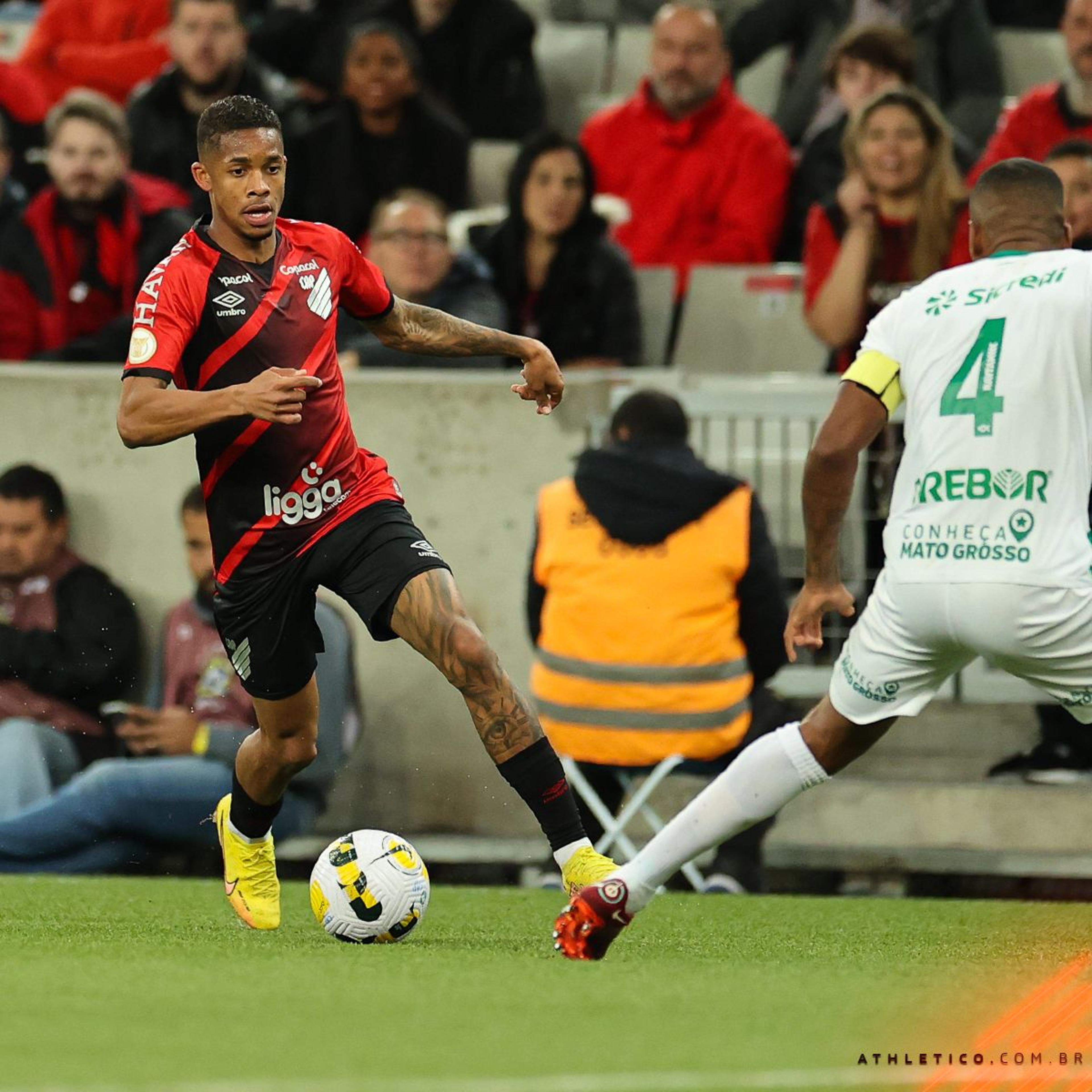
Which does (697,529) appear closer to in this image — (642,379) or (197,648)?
(642,379)

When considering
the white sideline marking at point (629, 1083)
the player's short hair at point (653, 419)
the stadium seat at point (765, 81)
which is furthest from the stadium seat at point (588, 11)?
the white sideline marking at point (629, 1083)

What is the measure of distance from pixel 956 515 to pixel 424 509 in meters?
4.85

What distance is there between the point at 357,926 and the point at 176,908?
1.43 meters

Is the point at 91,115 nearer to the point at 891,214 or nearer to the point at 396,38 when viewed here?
the point at 396,38

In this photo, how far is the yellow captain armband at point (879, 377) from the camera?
19.8 ft

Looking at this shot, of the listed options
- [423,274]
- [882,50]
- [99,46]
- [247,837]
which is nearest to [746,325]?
[882,50]

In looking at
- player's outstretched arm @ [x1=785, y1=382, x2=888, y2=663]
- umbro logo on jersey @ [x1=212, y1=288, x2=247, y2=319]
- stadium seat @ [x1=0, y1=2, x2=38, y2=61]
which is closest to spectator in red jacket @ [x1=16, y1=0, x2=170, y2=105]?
stadium seat @ [x1=0, y1=2, x2=38, y2=61]

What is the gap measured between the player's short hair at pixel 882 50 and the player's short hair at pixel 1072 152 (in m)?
1.91

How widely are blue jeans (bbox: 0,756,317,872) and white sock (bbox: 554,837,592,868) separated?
303 centimetres

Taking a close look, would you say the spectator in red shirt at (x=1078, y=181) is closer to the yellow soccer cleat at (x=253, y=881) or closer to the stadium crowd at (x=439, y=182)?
the stadium crowd at (x=439, y=182)

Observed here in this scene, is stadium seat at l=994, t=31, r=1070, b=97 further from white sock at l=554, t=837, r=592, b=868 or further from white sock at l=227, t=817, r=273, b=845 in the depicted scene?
white sock at l=554, t=837, r=592, b=868

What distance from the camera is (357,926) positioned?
262 inches

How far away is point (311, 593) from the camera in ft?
22.6

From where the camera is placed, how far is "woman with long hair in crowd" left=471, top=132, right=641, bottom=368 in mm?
10891
